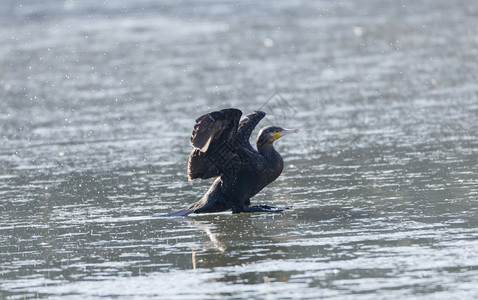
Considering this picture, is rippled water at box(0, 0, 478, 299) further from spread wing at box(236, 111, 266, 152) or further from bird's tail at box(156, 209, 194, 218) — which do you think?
spread wing at box(236, 111, 266, 152)

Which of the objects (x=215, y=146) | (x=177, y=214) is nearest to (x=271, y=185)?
(x=215, y=146)

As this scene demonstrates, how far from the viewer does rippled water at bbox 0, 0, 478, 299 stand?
7.80 metres

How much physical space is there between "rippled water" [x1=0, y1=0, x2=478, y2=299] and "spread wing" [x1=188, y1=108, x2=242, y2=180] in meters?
0.45

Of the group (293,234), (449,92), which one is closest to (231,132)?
(293,234)

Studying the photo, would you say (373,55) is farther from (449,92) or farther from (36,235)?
(36,235)

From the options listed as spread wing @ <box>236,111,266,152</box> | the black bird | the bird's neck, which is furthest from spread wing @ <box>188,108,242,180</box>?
the bird's neck

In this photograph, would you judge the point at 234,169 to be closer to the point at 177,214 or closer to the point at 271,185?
the point at 177,214

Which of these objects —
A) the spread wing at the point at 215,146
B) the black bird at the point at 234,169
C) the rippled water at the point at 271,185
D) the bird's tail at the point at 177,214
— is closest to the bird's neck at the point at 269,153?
the black bird at the point at 234,169

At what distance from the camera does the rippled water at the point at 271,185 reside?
307 inches

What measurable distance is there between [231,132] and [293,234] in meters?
1.47

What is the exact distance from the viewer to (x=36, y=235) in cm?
965

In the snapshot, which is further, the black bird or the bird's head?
the bird's head

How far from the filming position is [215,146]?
1028cm

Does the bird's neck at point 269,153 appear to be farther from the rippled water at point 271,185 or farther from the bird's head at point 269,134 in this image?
the rippled water at point 271,185
